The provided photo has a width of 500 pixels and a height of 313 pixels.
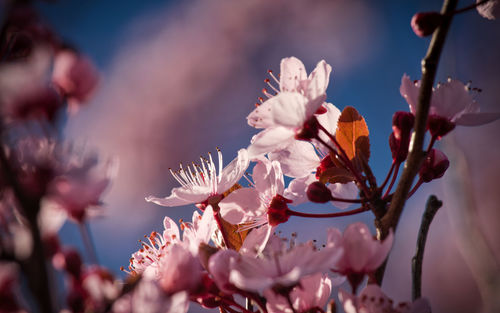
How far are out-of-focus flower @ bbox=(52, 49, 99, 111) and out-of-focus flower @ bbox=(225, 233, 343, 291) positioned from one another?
25 cm

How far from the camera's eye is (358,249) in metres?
0.54

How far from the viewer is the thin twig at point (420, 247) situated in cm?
60

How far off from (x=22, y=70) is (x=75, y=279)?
0.22m

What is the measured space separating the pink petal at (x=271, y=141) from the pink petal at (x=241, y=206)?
0.11 metres

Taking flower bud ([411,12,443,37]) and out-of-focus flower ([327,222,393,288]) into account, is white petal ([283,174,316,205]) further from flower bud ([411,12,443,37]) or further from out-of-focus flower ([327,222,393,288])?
flower bud ([411,12,443,37])

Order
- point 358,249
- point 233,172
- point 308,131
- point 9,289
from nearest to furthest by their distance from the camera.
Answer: point 9,289
point 358,249
point 308,131
point 233,172

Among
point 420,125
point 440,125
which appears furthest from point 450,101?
point 420,125

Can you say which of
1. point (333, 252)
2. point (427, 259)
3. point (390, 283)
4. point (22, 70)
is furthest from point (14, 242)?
point (427, 259)

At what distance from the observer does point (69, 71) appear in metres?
0.44

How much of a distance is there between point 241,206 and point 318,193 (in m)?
0.13

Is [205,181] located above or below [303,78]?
below

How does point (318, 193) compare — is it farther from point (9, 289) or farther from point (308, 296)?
point (9, 289)

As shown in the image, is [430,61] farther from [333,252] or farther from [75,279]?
[75,279]

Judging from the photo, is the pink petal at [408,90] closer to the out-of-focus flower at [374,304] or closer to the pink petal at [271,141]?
the pink petal at [271,141]
